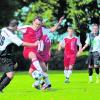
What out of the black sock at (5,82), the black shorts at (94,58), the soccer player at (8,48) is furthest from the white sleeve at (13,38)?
the black shorts at (94,58)

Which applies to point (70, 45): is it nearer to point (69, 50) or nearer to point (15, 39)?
point (69, 50)

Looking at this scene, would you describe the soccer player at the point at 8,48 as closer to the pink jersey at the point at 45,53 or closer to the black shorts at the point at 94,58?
the pink jersey at the point at 45,53

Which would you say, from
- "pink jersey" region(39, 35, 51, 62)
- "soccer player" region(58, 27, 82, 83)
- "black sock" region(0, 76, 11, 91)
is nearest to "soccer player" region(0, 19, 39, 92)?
"black sock" region(0, 76, 11, 91)

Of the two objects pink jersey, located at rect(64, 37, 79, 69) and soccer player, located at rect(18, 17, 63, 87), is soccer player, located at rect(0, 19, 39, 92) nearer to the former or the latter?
soccer player, located at rect(18, 17, 63, 87)

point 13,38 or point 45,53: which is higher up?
point 13,38

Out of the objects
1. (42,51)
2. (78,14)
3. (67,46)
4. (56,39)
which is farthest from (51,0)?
(42,51)

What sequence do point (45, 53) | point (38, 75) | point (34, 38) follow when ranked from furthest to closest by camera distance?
point (45, 53)
point (34, 38)
point (38, 75)

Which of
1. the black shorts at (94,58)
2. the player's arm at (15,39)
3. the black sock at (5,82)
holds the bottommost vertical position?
the black sock at (5,82)

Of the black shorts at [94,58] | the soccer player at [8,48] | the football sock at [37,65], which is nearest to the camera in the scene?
the soccer player at [8,48]

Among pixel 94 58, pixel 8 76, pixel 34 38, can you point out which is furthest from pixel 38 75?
pixel 94 58

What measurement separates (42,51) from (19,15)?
38422mm

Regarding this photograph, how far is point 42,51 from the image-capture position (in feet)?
61.0

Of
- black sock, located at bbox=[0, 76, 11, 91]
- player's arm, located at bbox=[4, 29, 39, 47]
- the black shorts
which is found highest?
player's arm, located at bbox=[4, 29, 39, 47]

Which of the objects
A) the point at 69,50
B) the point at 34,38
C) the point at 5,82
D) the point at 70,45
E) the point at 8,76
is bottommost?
the point at 5,82
